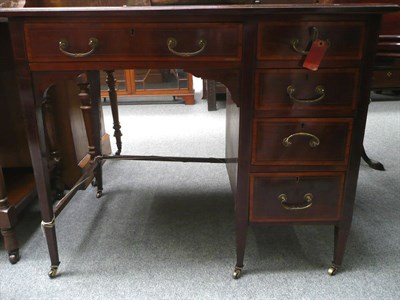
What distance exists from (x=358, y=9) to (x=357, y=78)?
7.1 inches

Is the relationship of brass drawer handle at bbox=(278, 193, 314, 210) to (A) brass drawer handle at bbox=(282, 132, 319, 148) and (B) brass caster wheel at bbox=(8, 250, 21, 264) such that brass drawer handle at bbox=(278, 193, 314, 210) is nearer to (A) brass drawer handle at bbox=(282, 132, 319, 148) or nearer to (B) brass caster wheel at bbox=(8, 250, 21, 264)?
(A) brass drawer handle at bbox=(282, 132, 319, 148)

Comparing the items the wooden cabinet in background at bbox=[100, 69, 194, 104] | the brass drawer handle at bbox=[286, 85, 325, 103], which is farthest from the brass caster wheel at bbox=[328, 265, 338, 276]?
the wooden cabinet in background at bbox=[100, 69, 194, 104]

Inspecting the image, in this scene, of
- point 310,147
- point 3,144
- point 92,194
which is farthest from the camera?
point 92,194

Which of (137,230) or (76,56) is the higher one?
(76,56)

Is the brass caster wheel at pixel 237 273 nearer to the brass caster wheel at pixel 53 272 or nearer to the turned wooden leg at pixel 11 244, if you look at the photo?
the brass caster wheel at pixel 53 272

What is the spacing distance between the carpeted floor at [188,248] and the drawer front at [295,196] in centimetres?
22

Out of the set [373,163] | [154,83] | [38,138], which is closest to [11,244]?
[38,138]

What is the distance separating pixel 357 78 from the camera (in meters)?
→ 0.94

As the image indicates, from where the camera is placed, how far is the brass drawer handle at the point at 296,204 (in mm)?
1046

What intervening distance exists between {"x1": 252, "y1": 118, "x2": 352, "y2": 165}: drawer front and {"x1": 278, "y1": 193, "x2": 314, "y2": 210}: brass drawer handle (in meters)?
0.11

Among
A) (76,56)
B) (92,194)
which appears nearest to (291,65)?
(76,56)

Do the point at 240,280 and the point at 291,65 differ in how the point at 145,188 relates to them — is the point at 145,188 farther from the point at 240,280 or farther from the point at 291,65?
the point at 291,65

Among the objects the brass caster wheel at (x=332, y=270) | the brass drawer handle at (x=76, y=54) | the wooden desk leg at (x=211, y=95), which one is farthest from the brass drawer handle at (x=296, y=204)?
the wooden desk leg at (x=211, y=95)

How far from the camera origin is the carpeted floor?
109 cm
